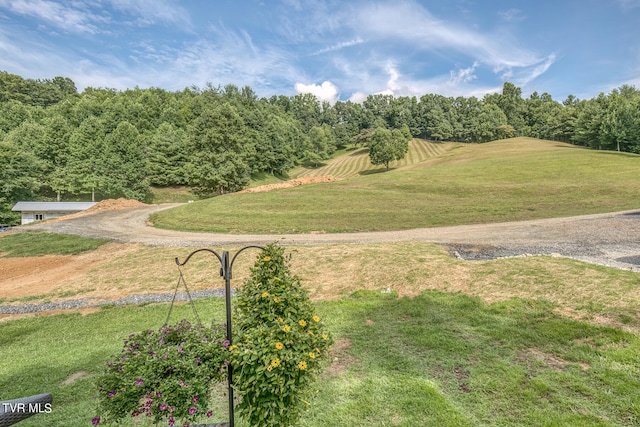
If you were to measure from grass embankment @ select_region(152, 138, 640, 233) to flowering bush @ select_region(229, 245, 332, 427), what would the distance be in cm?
1512

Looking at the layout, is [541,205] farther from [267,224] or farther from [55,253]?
[55,253]

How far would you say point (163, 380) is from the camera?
2832 millimetres

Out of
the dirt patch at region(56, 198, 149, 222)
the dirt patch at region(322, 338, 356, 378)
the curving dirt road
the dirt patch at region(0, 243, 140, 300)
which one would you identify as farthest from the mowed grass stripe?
the dirt patch at region(322, 338, 356, 378)

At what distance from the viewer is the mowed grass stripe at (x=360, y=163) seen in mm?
62128

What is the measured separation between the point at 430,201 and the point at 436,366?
22191 mm

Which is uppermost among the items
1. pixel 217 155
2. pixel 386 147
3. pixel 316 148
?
pixel 316 148

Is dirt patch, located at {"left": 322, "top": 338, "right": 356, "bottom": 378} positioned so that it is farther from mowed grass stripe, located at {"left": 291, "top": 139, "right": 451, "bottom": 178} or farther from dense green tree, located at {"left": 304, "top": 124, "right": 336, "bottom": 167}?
dense green tree, located at {"left": 304, "top": 124, "right": 336, "bottom": 167}

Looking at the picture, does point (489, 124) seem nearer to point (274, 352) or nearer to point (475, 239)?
point (475, 239)

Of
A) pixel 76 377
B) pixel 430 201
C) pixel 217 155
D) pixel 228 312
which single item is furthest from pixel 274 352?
pixel 217 155

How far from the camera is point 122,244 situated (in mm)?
16016

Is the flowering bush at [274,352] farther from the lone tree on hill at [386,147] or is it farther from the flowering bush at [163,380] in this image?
the lone tree on hill at [386,147]

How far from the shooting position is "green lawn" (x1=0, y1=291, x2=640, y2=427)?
385 centimetres

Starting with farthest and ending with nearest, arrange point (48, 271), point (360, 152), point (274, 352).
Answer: point (360, 152)
point (48, 271)
point (274, 352)

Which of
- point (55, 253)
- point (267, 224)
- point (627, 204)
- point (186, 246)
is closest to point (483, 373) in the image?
point (186, 246)
